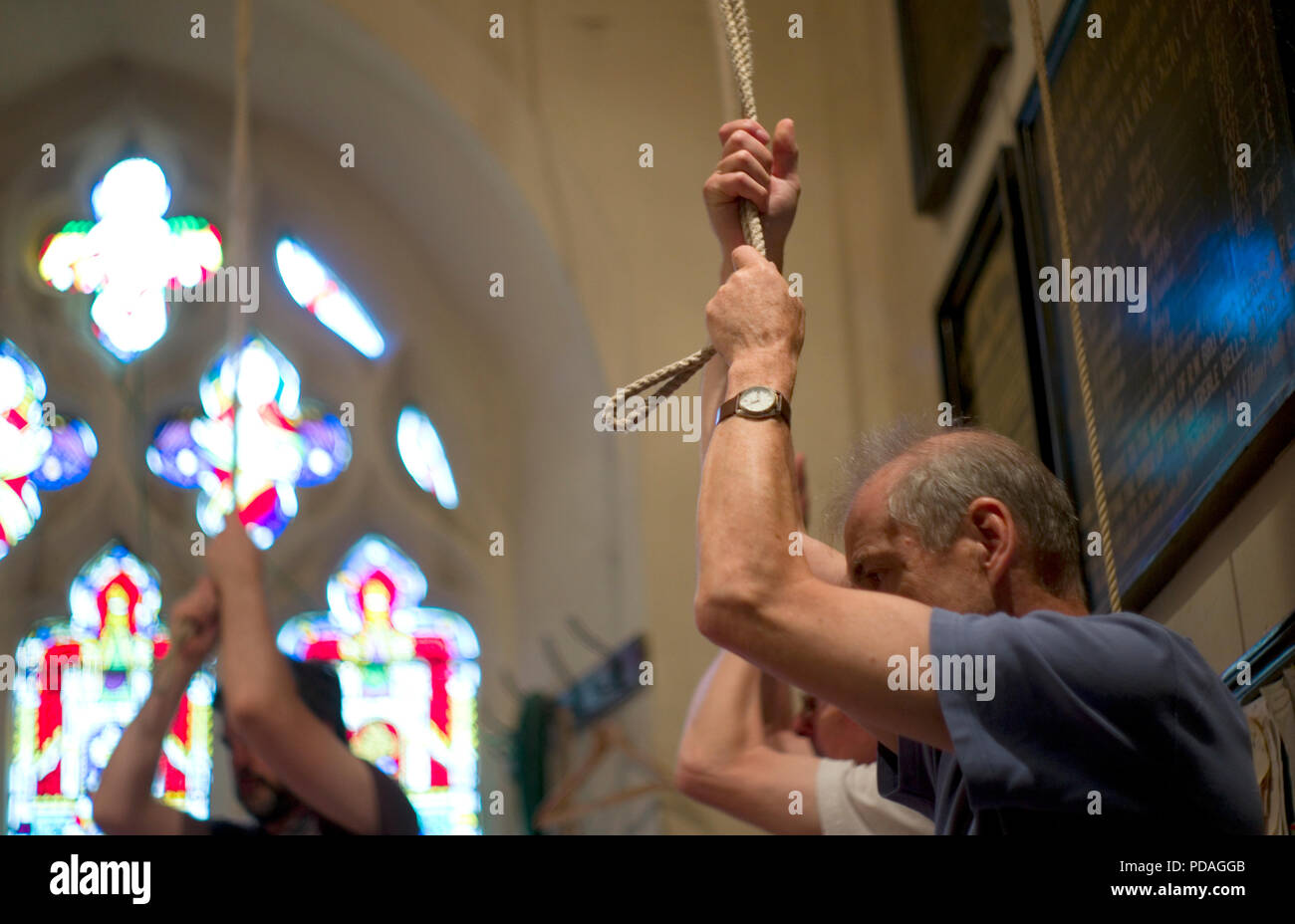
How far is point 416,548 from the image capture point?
12.5 ft

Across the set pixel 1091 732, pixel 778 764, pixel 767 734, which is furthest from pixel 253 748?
pixel 1091 732

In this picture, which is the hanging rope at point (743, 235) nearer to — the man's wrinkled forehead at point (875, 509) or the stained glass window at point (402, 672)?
the man's wrinkled forehead at point (875, 509)

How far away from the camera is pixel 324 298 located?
3.95 m

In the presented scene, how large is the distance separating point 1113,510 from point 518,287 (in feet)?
7.05

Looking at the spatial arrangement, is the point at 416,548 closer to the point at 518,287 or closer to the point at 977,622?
the point at 518,287

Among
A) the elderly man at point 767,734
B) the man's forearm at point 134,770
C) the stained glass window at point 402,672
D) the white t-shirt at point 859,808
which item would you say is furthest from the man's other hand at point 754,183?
the stained glass window at point 402,672

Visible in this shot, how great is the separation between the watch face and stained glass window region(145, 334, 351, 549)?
2.93 meters

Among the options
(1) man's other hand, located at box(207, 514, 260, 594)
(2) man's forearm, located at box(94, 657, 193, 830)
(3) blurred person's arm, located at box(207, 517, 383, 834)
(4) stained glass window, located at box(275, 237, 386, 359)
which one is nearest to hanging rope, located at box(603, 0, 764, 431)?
(3) blurred person's arm, located at box(207, 517, 383, 834)

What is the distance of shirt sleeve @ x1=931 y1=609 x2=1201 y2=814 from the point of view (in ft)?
2.81

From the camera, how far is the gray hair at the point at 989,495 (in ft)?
3.34

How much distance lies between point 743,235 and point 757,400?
0.19 metres

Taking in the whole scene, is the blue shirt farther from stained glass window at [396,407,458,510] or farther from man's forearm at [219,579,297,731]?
stained glass window at [396,407,458,510]

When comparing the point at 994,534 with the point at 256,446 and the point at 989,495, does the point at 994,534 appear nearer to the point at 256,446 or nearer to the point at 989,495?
the point at 989,495

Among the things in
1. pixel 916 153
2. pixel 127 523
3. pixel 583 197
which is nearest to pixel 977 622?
pixel 916 153
